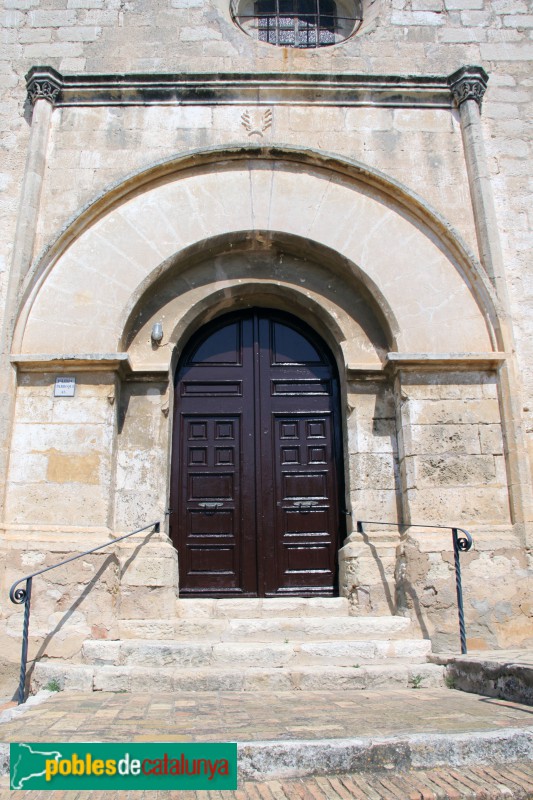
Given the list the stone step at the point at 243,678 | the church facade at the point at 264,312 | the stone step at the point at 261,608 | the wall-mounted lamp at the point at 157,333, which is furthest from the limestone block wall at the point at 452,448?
the wall-mounted lamp at the point at 157,333

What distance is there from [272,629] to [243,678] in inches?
31.3

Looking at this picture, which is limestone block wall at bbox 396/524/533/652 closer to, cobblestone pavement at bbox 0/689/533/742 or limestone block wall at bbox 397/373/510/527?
limestone block wall at bbox 397/373/510/527

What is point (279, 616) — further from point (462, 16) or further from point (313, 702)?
point (462, 16)

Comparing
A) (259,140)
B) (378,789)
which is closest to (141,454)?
(259,140)

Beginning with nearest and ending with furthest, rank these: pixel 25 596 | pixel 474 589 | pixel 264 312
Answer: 1. pixel 25 596
2. pixel 474 589
3. pixel 264 312

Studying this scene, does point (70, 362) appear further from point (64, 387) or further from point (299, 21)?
point (299, 21)

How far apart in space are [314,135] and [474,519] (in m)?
4.26

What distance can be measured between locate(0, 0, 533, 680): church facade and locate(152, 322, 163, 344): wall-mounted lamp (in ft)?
0.27

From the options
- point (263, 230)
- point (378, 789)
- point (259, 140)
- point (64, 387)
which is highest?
Answer: point (259, 140)

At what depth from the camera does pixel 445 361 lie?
6.31 metres

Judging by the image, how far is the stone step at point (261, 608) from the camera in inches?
235

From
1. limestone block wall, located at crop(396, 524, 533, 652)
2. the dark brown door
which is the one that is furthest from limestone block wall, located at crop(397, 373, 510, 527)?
the dark brown door

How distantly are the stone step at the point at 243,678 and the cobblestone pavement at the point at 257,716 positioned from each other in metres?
0.16

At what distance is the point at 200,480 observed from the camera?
680 centimetres
